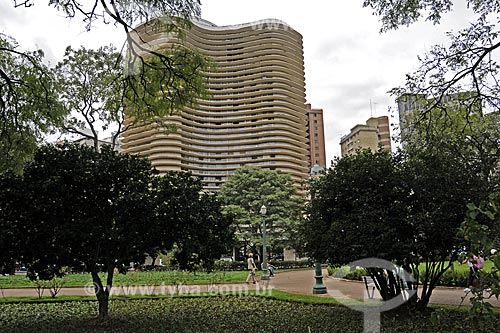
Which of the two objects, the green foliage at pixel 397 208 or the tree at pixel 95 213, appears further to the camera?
the tree at pixel 95 213

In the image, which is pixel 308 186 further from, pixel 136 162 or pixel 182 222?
pixel 136 162

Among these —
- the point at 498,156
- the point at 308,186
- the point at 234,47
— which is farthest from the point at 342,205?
the point at 234,47

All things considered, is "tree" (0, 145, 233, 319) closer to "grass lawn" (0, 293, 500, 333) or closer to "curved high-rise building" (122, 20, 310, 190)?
"grass lawn" (0, 293, 500, 333)

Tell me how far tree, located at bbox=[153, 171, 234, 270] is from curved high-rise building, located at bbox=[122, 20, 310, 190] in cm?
3958

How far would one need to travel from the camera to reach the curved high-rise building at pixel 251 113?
52.3 meters

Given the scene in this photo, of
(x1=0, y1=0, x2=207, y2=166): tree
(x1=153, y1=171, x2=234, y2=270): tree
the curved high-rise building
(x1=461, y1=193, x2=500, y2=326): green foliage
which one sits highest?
the curved high-rise building

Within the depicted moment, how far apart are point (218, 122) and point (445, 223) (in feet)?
179

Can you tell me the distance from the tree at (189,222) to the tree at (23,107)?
275 cm

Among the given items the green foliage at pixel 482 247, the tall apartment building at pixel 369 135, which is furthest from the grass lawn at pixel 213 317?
the tall apartment building at pixel 369 135

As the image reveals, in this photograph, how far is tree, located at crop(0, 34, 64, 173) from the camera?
8508 mm

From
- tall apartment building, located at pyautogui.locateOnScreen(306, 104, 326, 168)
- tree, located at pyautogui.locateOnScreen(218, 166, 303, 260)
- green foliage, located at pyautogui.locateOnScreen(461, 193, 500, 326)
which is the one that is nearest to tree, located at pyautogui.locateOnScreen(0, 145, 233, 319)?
Result: green foliage, located at pyautogui.locateOnScreen(461, 193, 500, 326)

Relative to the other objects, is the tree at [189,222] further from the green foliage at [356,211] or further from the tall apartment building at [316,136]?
the tall apartment building at [316,136]

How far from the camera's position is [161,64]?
7035 mm

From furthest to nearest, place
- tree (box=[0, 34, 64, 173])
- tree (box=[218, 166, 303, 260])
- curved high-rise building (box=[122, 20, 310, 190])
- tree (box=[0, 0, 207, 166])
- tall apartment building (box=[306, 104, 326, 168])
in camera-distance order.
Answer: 1. tall apartment building (box=[306, 104, 326, 168])
2. curved high-rise building (box=[122, 20, 310, 190])
3. tree (box=[218, 166, 303, 260])
4. tree (box=[0, 34, 64, 173])
5. tree (box=[0, 0, 207, 166])
